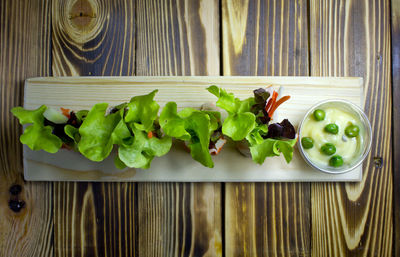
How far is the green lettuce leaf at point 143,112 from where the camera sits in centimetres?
40

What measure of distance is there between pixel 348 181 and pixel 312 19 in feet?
1.21

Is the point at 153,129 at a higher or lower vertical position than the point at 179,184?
higher

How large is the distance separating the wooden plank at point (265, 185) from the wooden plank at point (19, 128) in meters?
0.40

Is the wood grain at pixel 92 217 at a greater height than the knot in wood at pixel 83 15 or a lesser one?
lesser

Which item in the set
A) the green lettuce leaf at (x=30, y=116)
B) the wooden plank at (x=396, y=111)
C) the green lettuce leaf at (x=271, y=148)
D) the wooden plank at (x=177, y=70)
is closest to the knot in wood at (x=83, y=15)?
the wooden plank at (x=177, y=70)

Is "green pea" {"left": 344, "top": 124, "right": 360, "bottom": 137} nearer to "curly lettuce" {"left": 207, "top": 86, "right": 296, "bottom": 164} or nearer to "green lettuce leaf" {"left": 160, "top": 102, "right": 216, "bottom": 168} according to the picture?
"curly lettuce" {"left": 207, "top": 86, "right": 296, "bottom": 164}

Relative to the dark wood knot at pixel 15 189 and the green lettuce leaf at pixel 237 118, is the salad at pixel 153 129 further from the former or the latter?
the dark wood knot at pixel 15 189

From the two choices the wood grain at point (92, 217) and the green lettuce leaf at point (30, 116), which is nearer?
the green lettuce leaf at point (30, 116)

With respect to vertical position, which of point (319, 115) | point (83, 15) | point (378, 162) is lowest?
point (378, 162)

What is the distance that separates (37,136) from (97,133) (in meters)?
0.11

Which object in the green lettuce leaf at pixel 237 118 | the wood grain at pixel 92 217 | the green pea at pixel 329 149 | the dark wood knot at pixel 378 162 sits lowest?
the wood grain at pixel 92 217

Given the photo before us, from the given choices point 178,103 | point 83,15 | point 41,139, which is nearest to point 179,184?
point 178,103

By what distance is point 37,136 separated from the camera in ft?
1.45

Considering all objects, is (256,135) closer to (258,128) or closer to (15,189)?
(258,128)
